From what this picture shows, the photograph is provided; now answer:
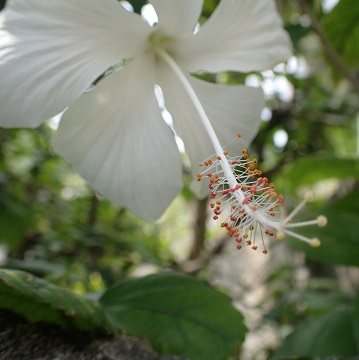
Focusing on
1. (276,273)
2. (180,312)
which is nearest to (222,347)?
(180,312)

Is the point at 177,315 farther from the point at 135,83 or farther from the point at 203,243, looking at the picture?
the point at 203,243

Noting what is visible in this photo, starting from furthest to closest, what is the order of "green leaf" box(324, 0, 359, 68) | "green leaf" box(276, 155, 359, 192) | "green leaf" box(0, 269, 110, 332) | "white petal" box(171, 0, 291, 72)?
"green leaf" box(276, 155, 359, 192), "green leaf" box(324, 0, 359, 68), "white petal" box(171, 0, 291, 72), "green leaf" box(0, 269, 110, 332)

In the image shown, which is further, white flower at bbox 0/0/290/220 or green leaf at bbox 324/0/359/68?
green leaf at bbox 324/0/359/68

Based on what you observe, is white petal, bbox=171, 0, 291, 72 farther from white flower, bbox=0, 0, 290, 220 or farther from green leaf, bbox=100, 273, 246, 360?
green leaf, bbox=100, 273, 246, 360

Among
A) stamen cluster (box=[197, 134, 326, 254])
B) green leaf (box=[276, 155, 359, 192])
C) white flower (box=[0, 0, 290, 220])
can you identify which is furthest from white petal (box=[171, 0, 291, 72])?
green leaf (box=[276, 155, 359, 192])

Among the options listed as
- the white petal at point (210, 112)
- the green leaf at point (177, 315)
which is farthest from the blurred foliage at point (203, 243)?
the white petal at point (210, 112)

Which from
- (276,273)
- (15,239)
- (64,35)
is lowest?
(276,273)

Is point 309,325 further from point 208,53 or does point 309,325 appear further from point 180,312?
point 208,53
